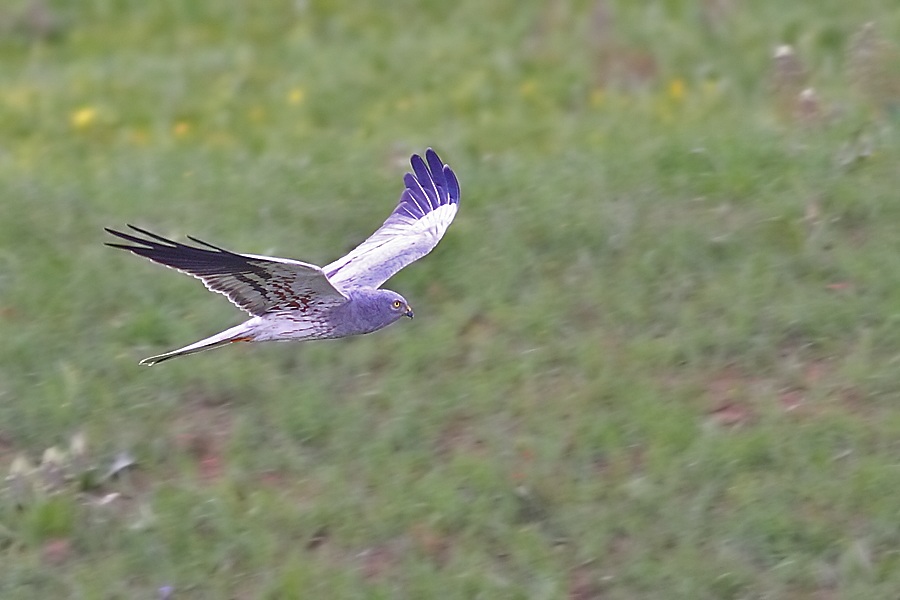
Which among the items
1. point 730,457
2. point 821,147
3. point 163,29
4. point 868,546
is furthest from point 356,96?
point 868,546

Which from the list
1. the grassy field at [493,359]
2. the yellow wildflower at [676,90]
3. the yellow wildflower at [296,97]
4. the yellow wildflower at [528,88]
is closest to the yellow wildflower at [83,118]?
the grassy field at [493,359]

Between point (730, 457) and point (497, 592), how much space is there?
1.20 m

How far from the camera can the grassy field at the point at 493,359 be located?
634cm

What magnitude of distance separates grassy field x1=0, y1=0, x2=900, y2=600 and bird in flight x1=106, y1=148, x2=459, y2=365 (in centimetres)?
88

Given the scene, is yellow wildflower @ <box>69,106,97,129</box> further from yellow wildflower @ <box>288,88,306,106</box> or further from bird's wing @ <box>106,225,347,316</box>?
bird's wing @ <box>106,225,347,316</box>

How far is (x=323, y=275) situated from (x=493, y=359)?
7.11 feet

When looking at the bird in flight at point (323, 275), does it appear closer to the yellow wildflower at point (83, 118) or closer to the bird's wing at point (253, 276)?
the bird's wing at point (253, 276)

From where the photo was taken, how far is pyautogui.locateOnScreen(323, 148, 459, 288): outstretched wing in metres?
6.28

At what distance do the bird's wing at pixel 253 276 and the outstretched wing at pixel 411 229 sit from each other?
1.99ft

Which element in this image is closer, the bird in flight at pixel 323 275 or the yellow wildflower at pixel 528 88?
the bird in flight at pixel 323 275

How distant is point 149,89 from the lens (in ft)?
34.8

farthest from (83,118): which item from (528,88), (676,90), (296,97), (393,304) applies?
(393,304)

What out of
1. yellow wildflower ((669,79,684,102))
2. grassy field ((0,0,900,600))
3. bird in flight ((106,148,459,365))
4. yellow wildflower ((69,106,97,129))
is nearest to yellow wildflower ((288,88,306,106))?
grassy field ((0,0,900,600))

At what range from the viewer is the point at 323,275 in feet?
17.1
